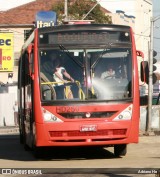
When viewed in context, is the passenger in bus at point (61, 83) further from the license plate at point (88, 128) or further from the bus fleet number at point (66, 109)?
the license plate at point (88, 128)

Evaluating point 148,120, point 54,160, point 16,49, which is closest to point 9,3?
point 16,49

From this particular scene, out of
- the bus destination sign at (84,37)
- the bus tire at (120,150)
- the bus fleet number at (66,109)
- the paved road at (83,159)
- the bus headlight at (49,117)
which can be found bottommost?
the paved road at (83,159)

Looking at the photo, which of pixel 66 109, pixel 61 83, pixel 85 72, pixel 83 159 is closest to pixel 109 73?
Result: pixel 85 72

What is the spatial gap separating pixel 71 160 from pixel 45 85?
7.33 feet

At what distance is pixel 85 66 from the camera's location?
1645 cm

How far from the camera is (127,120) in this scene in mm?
16250

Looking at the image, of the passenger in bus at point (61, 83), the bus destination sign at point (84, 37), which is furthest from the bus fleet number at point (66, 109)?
the bus destination sign at point (84, 37)

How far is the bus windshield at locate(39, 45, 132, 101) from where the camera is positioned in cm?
1628

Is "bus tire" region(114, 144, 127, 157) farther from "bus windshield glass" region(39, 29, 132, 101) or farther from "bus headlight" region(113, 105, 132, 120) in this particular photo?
"bus windshield glass" region(39, 29, 132, 101)

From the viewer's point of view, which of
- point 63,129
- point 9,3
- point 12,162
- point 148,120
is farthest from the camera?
point 9,3

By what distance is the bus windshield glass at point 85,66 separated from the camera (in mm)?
16297

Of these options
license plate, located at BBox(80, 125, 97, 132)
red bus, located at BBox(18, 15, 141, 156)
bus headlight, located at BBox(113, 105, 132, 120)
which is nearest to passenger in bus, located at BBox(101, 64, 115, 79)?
red bus, located at BBox(18, 15, 141, 156)

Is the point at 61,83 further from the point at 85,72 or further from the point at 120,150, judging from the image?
the point at 120,150

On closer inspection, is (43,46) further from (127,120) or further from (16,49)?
(16,49)
